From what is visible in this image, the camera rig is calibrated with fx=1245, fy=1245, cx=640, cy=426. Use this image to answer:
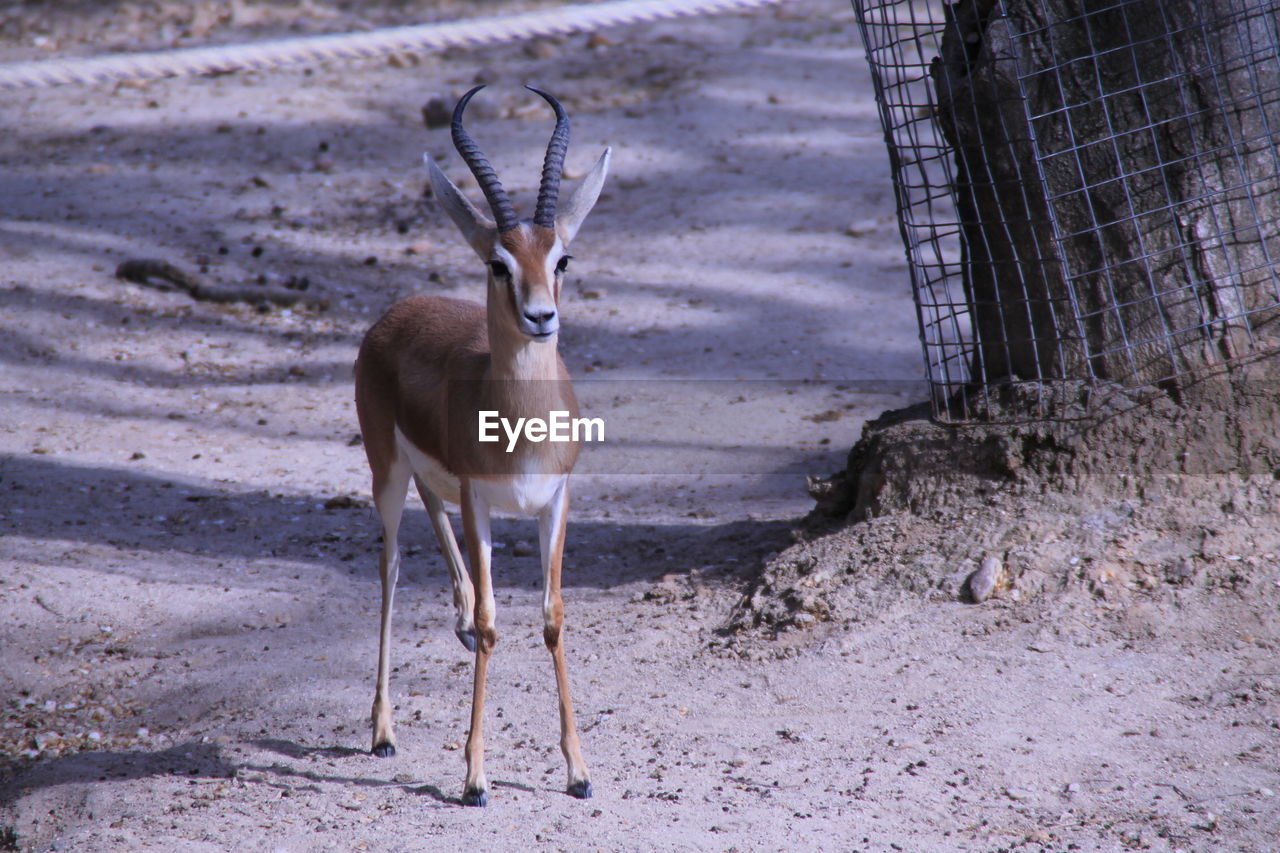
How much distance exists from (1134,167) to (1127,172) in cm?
4

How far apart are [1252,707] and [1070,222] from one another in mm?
2074

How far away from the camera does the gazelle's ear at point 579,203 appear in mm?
4566

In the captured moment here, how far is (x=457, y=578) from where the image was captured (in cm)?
529

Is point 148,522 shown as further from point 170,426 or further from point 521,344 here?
point 521,344

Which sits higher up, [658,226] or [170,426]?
[658,226]

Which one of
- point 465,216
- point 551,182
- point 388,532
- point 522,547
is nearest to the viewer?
point 551,182

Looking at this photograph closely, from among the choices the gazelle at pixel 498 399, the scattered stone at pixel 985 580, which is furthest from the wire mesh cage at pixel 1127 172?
the gazelle at pixel 498 399

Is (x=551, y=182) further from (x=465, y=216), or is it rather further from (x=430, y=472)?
(x=430, y=472)

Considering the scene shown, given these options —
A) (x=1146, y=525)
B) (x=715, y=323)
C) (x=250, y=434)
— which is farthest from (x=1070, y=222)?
(x=250, y=434)

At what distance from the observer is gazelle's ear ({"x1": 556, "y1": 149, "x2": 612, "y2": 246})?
4566 mm

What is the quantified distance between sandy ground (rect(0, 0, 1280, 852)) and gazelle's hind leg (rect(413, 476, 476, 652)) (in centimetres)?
28

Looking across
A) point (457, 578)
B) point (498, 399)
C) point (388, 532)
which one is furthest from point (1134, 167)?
point (388, 532)

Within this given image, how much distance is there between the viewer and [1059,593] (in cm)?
509

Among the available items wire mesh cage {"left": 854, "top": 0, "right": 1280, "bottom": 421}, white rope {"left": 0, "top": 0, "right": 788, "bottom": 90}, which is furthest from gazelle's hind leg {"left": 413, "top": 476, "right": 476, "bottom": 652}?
white rope {"left": 0, "top": 0, "right": 788, "bottom": 90}
